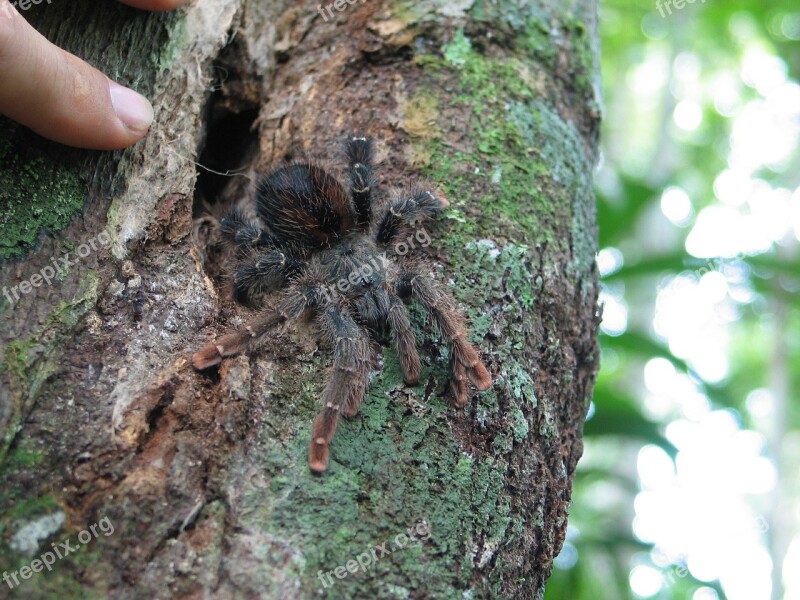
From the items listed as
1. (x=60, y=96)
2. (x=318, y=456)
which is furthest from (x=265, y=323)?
(x=60, y=96)

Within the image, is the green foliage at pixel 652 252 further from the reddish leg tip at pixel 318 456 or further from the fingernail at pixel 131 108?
the reddish leg tip at pixel 318 456

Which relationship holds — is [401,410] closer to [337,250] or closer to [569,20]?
[337,250]

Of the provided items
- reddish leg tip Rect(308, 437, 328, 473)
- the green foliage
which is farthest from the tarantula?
the green foliage

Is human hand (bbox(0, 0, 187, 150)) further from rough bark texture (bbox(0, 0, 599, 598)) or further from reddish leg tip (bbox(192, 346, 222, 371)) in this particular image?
reddish leg tip (bbox(192, 346, 222, 371))

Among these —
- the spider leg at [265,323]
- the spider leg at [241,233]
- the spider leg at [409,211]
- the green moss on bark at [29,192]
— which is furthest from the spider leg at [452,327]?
the green moss on bark at [29,192]

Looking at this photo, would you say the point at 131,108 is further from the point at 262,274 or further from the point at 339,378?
the point at 339,378

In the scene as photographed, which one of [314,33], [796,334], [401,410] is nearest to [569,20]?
[314,33]
